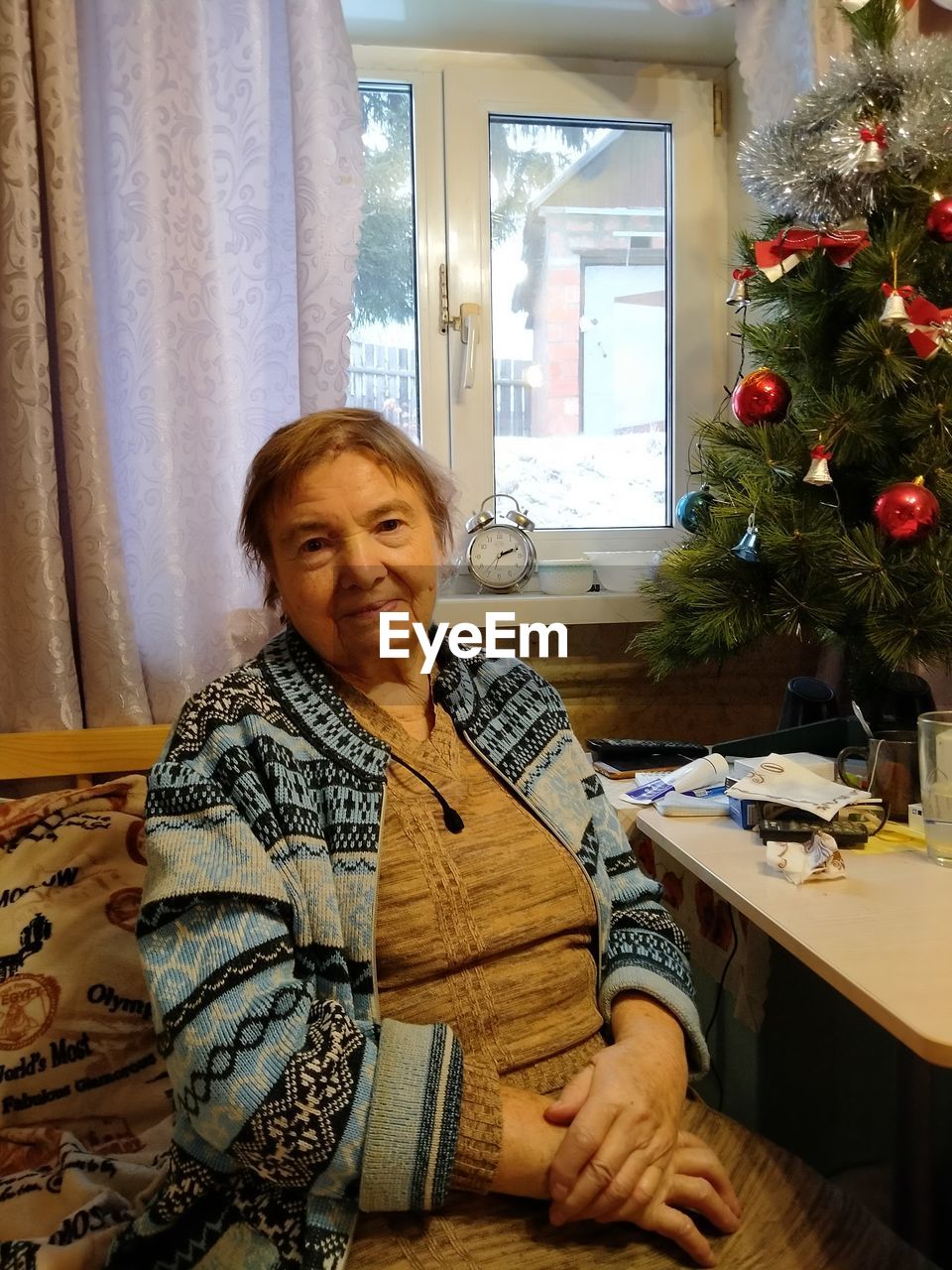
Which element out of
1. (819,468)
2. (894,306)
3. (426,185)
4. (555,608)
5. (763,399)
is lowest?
(555,608)

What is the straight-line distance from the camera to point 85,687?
1527 mm

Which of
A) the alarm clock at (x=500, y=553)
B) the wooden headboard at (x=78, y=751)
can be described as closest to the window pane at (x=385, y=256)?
the alarm clock at (x=500, y=553)

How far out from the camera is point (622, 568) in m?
1.95

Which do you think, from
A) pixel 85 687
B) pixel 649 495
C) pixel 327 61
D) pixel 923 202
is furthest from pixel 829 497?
pixel 85 687

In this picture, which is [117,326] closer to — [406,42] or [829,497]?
[406,42]

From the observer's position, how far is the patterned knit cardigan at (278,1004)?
79 cm

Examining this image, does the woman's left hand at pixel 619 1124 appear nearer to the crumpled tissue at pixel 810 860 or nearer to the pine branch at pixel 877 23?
the crumpled tissue at pixel 810 860

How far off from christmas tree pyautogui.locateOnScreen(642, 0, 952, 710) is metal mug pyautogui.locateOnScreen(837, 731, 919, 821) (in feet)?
0.48

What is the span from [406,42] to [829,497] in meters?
1.30

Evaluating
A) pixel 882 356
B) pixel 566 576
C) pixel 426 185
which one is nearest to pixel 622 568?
pixel 566 576

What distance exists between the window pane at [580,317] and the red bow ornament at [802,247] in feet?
2.14

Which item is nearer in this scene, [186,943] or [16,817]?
[186,943]

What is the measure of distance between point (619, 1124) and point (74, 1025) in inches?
26.6

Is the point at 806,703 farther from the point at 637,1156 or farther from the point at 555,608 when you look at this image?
the point at 637,1156
